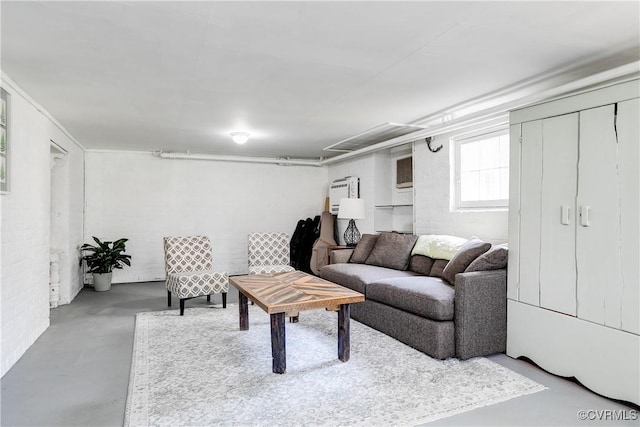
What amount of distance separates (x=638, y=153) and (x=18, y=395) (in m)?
4.03

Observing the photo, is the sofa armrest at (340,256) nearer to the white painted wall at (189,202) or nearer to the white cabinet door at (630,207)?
the white painted wall at (189,202)

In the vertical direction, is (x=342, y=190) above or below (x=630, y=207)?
above

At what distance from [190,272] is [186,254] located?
1.31 feet

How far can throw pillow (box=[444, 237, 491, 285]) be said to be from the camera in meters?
3.36

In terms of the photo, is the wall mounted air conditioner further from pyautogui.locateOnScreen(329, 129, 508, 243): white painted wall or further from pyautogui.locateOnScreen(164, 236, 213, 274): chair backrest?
pyautogui.locateOnScreen(164, 236, 213, 274): chair backrest

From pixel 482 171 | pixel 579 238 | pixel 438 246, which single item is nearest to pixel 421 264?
pixel 438 246

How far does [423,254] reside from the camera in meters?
4.27

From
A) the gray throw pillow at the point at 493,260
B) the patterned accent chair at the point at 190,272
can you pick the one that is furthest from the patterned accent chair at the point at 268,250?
the gray throw pillow at the point at 493,260

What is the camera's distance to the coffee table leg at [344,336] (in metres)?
2.96

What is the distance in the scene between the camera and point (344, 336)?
297cm

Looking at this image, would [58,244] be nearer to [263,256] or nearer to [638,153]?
[263,256]

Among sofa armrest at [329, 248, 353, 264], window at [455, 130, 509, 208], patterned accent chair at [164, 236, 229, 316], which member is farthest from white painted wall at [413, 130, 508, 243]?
patterned accent chair at [164, 236, 229, 316]

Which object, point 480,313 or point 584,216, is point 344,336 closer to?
point 480,313

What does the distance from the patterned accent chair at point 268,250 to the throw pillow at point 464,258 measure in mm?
2595
